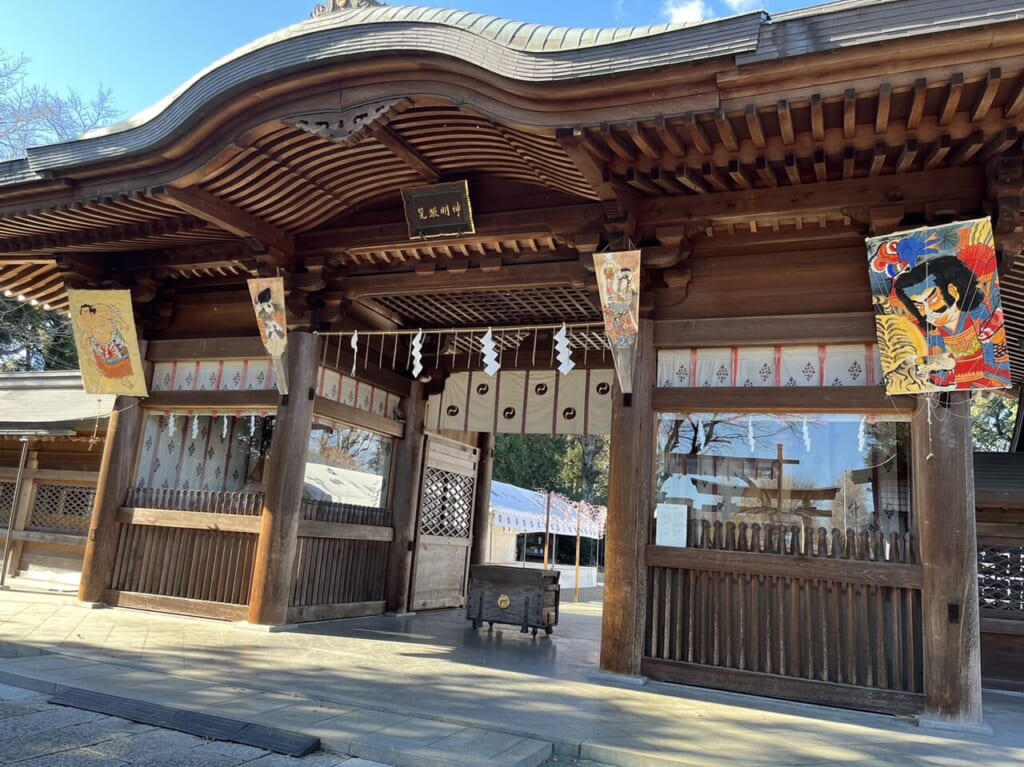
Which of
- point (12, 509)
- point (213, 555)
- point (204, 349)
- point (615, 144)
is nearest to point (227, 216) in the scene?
point (204, 349)

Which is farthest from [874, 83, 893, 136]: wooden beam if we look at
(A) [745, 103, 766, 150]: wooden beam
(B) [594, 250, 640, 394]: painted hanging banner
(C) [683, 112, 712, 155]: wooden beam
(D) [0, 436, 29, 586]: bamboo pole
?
(D) [0, 436, 29, 586]: bamboo pole

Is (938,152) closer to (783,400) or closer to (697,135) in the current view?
(697,135)

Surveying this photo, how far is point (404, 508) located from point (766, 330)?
16.6ft

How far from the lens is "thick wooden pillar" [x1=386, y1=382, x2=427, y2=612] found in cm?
866

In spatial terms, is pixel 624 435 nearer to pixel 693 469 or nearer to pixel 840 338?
pixel 693 469

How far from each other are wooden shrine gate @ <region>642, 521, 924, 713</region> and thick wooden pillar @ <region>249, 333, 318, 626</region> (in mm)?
3532

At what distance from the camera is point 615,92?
4508 millimetres

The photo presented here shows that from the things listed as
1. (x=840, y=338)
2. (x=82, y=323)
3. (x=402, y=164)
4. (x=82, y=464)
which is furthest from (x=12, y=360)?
(x=840, y=338)

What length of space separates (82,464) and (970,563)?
993cm

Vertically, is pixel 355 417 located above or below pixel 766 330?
below

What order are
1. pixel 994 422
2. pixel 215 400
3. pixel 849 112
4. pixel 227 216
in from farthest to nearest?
pixel 994 422 → pixel 215 400 → pixel 227 216 → pixel 849 112

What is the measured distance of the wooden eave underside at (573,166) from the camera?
4203mm

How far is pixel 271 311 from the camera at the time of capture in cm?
686

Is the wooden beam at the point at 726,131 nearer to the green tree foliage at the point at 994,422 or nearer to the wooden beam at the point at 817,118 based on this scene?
the wooden beam at the point at 817,118
